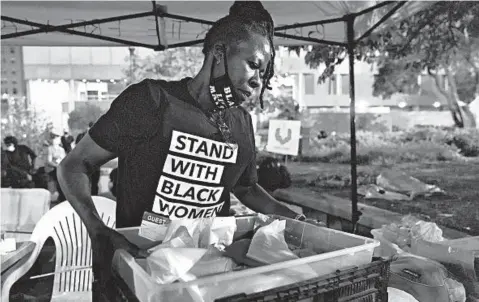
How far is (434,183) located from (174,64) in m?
7.90

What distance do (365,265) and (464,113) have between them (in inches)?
497

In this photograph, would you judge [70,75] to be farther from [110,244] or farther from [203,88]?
[110,244]

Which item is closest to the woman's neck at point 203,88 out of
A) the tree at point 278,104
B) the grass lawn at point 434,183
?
the grass lawn at point 434,183

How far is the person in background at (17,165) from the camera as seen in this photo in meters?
7.29

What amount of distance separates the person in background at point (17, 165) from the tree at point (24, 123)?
618cm

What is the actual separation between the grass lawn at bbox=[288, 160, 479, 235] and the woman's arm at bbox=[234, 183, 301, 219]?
9.26ft

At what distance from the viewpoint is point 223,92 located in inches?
65.9

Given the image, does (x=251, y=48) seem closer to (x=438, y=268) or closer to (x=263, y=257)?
(x=263, y=257)

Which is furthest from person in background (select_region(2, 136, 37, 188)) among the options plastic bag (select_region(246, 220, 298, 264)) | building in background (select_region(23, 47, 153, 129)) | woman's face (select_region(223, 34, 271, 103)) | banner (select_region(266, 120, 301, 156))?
building in background (select_region(23, 47, 153, 129))

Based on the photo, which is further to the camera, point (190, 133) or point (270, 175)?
point (270, 175)

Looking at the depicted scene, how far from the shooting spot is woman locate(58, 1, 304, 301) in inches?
63.2

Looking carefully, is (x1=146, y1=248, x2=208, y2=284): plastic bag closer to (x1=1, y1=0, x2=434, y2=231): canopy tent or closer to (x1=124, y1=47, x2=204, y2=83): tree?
(x1=1, y1=0, x2=434, y2=231): canopy tent

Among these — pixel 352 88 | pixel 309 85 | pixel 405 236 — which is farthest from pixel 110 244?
pixel 309 85

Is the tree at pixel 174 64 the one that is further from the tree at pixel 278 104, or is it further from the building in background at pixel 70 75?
Answer: the building in background at pixel 70 75
